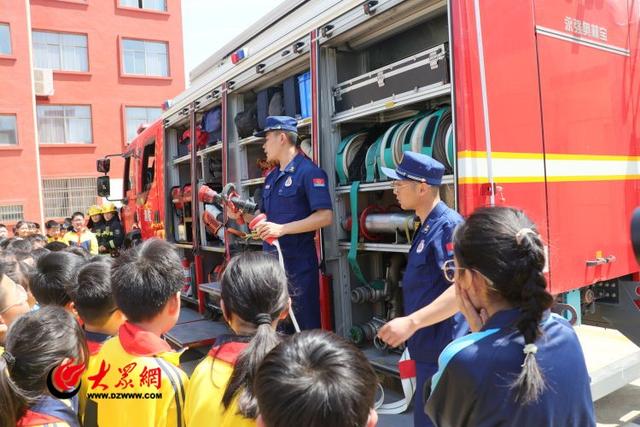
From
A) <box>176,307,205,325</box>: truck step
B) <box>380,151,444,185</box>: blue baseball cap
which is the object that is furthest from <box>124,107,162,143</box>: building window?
<box>380,151,444,185</box>: blue baseball cap

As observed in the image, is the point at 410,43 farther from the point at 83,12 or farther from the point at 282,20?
the point at 83,12

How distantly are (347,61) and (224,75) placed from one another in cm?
140

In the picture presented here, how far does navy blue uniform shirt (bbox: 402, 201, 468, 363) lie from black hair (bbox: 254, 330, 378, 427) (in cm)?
136

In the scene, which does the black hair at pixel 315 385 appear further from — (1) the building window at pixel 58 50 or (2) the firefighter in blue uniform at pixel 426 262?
(1) the building window at pixel 58 50

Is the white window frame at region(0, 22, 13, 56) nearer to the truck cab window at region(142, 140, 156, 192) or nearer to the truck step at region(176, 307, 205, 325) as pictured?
the truck cab window at region(142, 140, 156, 192)

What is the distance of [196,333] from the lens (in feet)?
15.3

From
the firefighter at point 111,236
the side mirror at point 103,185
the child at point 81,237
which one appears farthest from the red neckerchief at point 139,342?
the firefighter at point 111,236

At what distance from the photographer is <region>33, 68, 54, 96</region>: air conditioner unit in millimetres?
19984

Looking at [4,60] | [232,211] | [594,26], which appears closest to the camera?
[594,26]

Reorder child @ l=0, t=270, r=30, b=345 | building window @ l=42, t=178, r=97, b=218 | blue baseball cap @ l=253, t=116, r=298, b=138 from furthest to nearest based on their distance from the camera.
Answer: building window @ l=42, t=178, r=97, b=218, blue baseball cap @ l=253, t=116, r=298, b=138, child @ l=0, t=270, r=30, b=345

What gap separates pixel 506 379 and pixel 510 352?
62 mm

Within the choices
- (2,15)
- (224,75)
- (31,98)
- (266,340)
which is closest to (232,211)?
(224,75)

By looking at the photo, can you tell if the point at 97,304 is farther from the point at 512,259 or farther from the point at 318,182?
the point at 512,259

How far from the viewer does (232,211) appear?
158 inches
